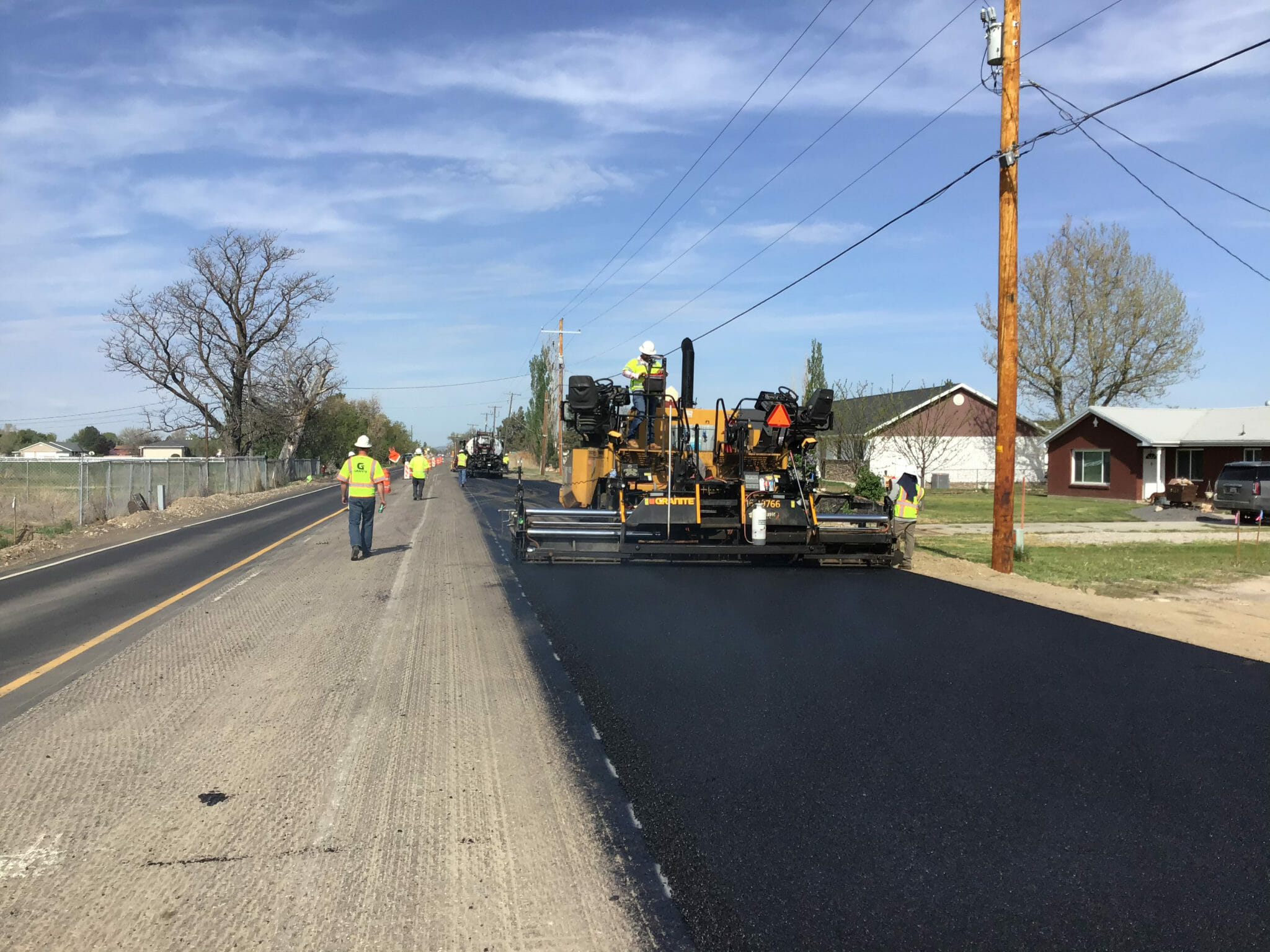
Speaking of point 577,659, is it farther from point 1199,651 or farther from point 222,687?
point 1199,651

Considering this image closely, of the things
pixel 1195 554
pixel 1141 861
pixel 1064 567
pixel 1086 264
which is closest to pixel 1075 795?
pixel 1141 861

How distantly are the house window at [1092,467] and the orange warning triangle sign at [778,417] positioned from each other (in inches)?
1100

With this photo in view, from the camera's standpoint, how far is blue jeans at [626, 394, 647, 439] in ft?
45.6

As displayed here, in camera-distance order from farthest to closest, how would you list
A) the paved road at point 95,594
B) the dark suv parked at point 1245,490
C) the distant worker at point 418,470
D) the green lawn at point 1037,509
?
the distant worker at point 418,470
the green lawn at point 1037,509
the dark suv parked at point 1245,490
the paved road at point 95,594

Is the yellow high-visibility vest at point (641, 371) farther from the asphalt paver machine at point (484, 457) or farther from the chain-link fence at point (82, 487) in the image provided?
the asphalt paver machine at point (484, 457)

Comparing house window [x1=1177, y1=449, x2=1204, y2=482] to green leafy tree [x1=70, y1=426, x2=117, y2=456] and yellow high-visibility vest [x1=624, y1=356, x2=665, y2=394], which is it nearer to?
yellow high-visibility vest [x1=624, y1=356, x2=665, y2=394]

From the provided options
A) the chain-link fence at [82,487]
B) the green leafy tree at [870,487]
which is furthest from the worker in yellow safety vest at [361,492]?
the green leafy tree at [870,487]

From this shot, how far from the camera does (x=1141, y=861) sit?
3.88m

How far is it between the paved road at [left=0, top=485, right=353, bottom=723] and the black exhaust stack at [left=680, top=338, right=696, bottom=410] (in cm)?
648

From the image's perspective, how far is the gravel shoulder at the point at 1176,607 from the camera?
9.02 metres

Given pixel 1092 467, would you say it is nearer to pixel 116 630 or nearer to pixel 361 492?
pixel 361 492

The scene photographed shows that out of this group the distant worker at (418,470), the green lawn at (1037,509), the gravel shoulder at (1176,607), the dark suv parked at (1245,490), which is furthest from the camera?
the distant worker at (418,470)

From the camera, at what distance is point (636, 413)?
547 inches

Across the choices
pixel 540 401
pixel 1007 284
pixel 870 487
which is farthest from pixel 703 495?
pixel 540 401
